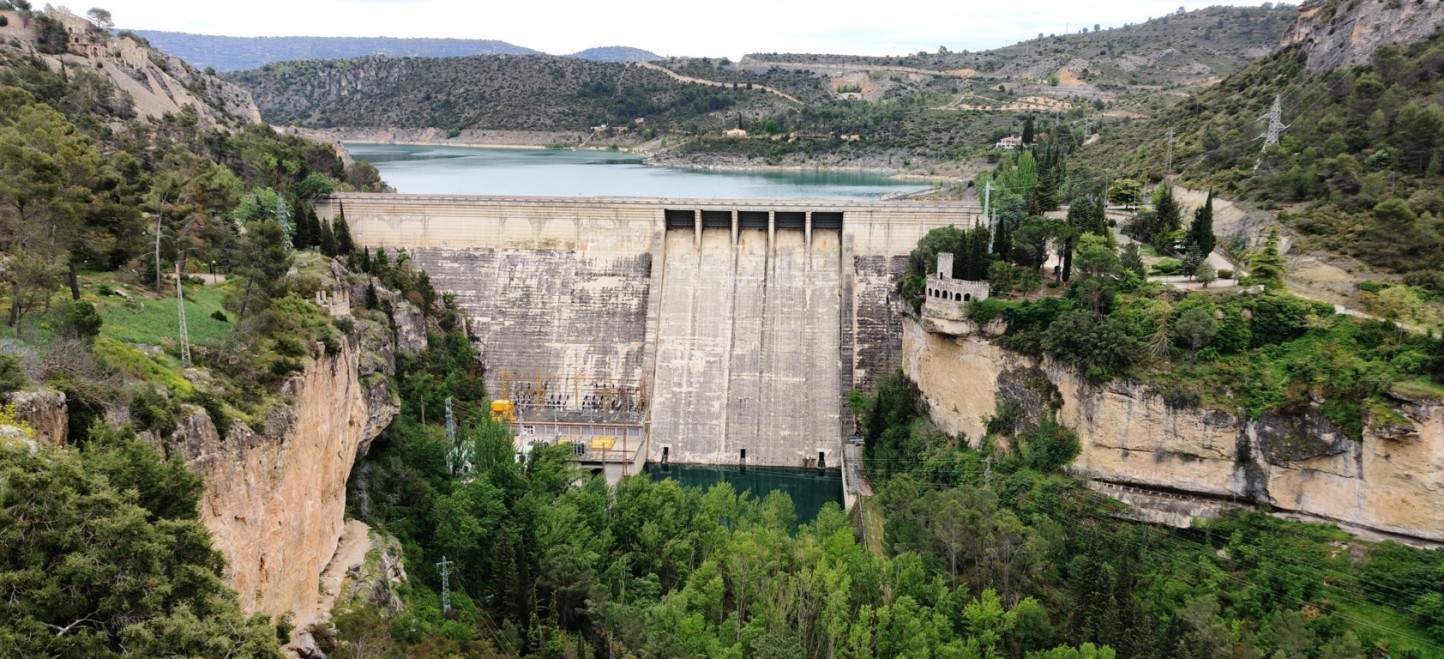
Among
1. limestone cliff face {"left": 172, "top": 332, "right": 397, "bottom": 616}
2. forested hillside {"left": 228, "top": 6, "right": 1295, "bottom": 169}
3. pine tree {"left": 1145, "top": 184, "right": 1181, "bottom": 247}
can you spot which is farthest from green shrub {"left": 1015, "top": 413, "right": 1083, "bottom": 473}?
forested hillside {"left": 228, "top": 6, "right": 1295, "bottom": 169}

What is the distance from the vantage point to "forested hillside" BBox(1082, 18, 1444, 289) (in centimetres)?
3066

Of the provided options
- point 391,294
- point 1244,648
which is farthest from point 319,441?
point 1244,648

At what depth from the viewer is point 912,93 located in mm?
150125

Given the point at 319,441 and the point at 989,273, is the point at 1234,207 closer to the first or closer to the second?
the point at 989,273

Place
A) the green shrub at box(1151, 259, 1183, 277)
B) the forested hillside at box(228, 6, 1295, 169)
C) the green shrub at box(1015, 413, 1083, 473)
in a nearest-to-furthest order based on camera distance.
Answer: the green shrub at box(1015, 413, 1083, 473) < the green shrub at box(1151, 259, 1183, 277) < the forested hillside at box(228, 6, 1295, 169)

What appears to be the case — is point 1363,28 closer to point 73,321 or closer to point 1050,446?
point 1050,446

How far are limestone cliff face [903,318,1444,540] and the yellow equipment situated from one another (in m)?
17.5

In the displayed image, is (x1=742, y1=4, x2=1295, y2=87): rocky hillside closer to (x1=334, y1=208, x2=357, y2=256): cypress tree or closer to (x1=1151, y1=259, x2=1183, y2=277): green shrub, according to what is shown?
(x1=1151, y1=259, x2=1183, y2=277): green shrub

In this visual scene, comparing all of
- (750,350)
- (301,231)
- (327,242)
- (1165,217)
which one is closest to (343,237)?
(327,242)

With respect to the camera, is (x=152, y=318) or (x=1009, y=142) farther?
(x=1009, y=142)

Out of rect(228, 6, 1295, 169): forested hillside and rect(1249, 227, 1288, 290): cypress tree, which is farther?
rect(228, 6, 1295, 169): forested hillside

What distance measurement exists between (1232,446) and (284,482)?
23.4 metres

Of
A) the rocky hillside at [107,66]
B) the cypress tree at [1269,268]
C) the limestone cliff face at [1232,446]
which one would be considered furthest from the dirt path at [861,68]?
the limestone cliff face at [1232,446]

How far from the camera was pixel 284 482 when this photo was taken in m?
17.3
